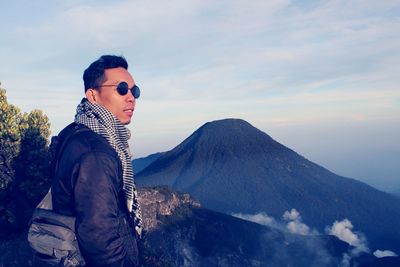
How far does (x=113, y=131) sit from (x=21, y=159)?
23.2 meters

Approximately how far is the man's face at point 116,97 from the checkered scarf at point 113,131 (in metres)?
0.11

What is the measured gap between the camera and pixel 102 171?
4184 mm

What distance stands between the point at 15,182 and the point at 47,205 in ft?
74.3

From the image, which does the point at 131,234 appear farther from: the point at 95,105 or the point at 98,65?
the point at 98,65

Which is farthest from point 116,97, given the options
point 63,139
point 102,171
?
point 102,171

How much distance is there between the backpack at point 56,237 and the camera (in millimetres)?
4492

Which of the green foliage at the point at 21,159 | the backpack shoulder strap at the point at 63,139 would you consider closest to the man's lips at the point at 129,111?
the backpack shoulder strap at the point at 63,139

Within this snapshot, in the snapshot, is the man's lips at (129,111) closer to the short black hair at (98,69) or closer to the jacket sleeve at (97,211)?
the short black hair at (98,69)

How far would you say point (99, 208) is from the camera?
4094 mm

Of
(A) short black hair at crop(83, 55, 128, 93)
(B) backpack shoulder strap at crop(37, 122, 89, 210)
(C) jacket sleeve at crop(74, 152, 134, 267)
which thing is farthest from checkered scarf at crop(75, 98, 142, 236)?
(C) jacket sleeve at crop(74, 152, 134, 267)

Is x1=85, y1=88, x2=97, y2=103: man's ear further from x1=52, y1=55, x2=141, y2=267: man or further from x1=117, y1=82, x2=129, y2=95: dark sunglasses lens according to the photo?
x1=117, y1=82, x2=129, y2=95: dark sunglasses lens

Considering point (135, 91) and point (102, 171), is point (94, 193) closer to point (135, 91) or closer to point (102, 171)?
point (102, 171)

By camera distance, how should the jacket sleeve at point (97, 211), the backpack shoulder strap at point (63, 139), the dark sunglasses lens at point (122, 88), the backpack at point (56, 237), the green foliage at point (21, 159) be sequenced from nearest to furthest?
1. the jacket sleeve at point (97, 211)
2. the backpack at point (56, 237)
3. the backpack shoulder strap at point (63, 139)
4. the dark sunglasses lens at point (122, 88)
5. the green foliage at point (21, 159)

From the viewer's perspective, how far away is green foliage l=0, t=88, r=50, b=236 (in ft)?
80.6
